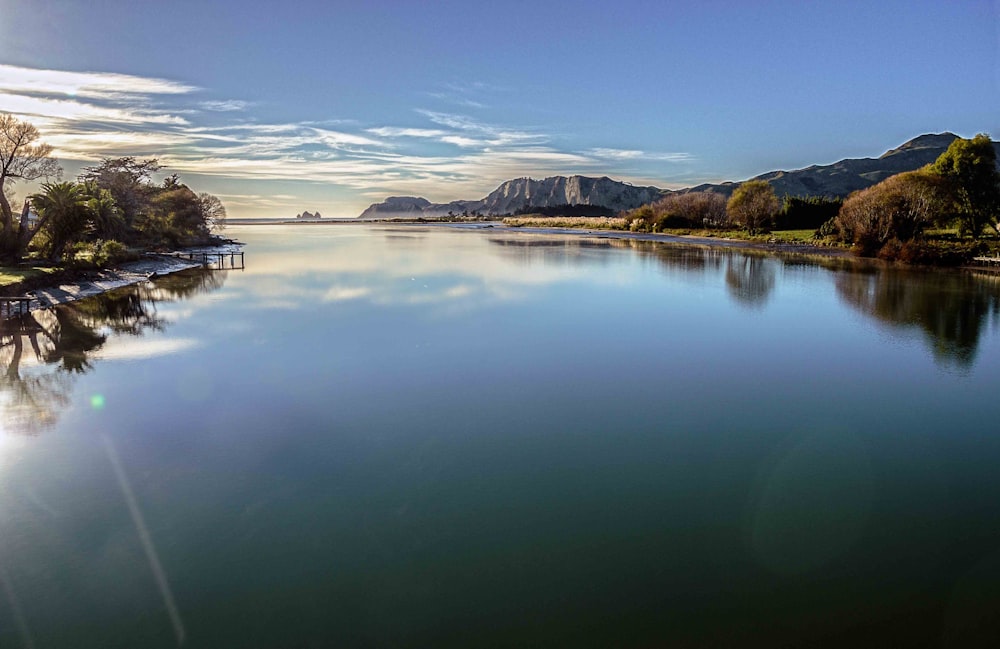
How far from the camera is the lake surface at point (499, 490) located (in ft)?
15.8

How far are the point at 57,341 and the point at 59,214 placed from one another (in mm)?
14912

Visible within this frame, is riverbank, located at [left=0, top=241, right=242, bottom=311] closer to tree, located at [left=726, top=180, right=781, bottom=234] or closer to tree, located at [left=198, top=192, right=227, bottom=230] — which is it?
tree, located at [left=198, top=192, right=227, bottom=230]

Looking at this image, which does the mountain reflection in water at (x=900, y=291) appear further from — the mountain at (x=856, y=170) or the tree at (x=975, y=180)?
the mountain at (x=856, y=170)

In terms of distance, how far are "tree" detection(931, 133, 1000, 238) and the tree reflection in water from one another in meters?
41.1

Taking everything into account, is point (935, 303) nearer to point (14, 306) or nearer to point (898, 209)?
point (898, 209)

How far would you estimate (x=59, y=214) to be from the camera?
2641cm

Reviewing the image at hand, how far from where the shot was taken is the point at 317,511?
20.8 ft

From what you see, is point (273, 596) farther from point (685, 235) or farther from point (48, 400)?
point (685, 235)

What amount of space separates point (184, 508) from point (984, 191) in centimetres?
4482

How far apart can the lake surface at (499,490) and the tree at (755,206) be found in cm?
4527

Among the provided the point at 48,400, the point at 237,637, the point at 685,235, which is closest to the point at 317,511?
the point at 237,637

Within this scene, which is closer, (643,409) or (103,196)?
(643,409)

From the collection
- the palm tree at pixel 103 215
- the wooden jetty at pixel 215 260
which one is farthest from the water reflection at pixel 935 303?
the palm tree at pixel 103 215

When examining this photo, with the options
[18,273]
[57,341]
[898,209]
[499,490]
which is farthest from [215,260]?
[898,209]
